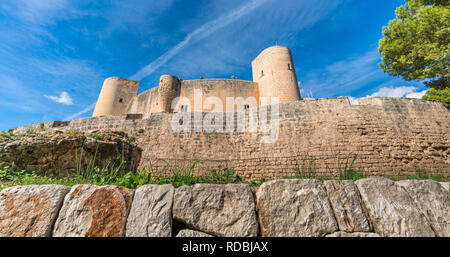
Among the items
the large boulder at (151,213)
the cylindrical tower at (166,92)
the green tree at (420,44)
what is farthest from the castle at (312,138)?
the cylindrical tower at (166,92)

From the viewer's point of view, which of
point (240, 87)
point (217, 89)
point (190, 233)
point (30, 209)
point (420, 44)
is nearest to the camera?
point (190, 233)

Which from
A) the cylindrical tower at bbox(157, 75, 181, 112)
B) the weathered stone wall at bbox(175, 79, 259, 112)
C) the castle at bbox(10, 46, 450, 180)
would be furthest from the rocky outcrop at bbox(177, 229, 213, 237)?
the weathered stone wall at bbox(175, 79, 259, 112)

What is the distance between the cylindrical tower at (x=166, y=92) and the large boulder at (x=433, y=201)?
715 inches

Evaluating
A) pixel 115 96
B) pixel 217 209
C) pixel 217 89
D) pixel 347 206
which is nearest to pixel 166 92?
pixel 217 89

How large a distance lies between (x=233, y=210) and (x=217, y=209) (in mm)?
140

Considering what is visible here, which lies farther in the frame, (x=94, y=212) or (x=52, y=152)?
(x=52, y=152)

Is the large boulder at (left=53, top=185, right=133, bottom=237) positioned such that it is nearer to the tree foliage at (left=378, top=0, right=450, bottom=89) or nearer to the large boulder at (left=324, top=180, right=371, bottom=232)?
the large boulder at (left=324, top=180, right=371, bottom=232)

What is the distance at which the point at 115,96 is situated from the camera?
22828mm

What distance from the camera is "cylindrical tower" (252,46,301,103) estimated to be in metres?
18.2

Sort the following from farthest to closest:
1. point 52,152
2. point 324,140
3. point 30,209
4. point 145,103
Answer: point 145,103, point 324,140, point 52,152, point 30,209

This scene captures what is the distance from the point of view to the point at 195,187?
1.64 m

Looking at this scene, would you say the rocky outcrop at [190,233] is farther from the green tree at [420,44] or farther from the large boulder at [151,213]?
the green tree at [420,44]

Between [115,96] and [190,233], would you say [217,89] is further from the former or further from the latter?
[190,233]
